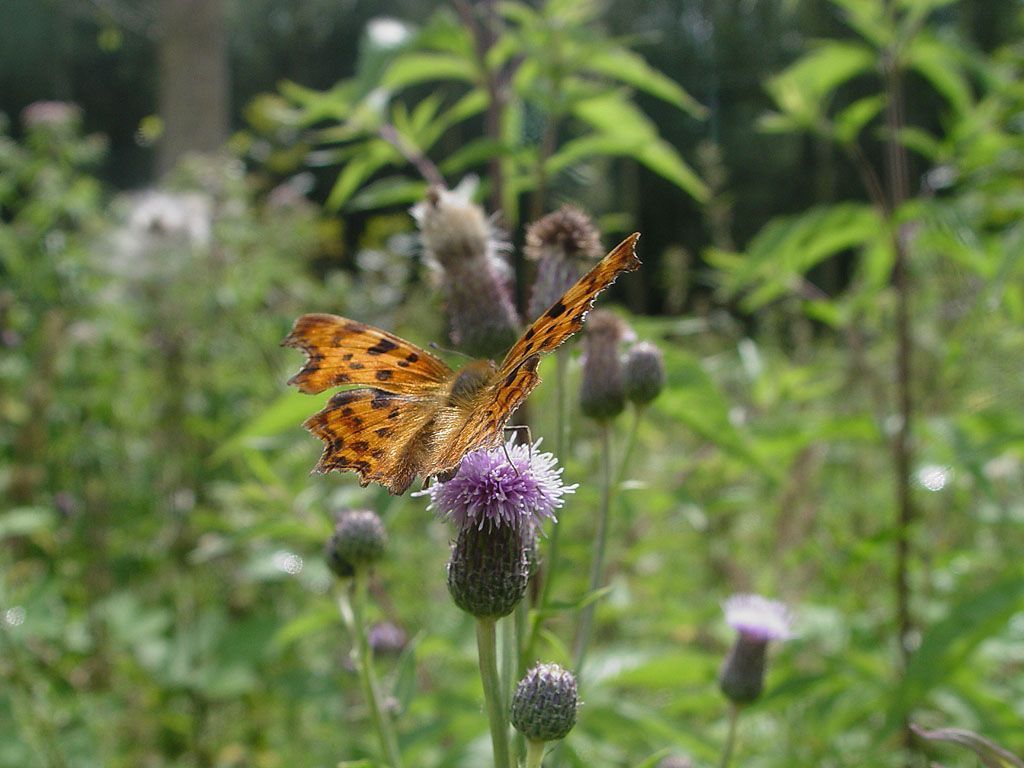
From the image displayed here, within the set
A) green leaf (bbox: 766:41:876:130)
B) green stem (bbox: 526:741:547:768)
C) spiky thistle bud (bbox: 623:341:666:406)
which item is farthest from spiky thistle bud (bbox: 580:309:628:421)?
green leaf (bbox: 766:41:876:130)

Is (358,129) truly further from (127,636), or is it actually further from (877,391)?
(127,636)

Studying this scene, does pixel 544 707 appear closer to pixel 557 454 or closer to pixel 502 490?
pixel 502 490

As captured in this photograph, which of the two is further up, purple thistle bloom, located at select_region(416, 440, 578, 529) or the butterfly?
the butterfly

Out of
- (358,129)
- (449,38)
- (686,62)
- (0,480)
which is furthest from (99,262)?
(686,62)

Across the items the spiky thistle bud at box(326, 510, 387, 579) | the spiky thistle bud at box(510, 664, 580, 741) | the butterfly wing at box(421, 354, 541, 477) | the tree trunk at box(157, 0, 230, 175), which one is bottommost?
the spiky thistle bud at box(510, 664, 580, 741)

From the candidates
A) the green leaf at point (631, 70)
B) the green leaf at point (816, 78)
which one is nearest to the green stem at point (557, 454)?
the green leaf at point (631, 70)

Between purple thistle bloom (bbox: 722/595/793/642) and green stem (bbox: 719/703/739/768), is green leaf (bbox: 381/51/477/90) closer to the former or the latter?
purple thistle bloom (bbox: 722/595/793/642)
